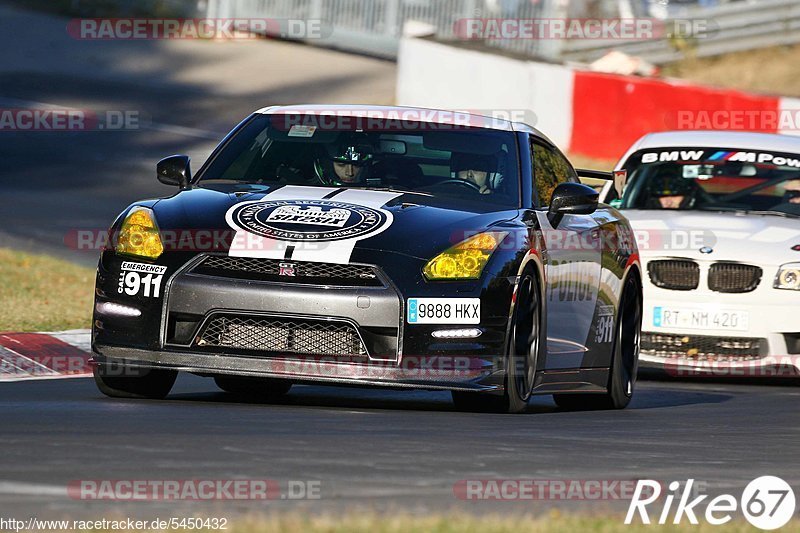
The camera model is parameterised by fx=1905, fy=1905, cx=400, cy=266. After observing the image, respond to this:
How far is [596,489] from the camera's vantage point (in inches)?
247

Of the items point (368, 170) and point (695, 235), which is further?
point (695, 235)

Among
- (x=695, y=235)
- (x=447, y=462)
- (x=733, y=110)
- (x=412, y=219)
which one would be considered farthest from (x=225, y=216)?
(x=733, y=110)

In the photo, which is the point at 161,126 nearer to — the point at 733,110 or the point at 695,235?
the point at 733,110

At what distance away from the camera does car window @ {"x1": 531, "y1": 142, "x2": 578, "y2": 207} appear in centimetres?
964

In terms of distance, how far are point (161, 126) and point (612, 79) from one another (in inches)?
258

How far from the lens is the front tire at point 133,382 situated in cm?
862

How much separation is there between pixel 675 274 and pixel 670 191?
4.08 ft

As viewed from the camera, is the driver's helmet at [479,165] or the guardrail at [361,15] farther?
the guardrail at [361,15]

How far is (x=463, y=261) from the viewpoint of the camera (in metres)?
8.28

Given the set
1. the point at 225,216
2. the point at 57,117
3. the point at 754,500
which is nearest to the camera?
the point at 754,500

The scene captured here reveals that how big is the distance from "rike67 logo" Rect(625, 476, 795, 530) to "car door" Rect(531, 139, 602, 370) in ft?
8.48

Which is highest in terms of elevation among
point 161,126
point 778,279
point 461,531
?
point 461,531

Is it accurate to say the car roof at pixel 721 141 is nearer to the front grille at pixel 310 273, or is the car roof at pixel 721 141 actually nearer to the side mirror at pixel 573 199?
the side mirror at pixel 573 199
